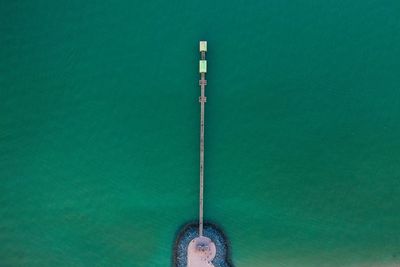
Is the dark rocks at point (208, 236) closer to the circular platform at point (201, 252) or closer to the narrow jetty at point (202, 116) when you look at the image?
the circular platform at point (201, 252)

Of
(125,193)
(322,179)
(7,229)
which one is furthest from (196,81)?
(7,229)

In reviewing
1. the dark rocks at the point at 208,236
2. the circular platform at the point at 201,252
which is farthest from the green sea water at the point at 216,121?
the circular platform at the point at 201,252

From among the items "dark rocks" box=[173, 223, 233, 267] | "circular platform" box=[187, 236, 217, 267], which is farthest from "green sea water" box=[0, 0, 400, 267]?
"circular platform" box=[187, 236, 217, 267]

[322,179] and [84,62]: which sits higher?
[84,62]

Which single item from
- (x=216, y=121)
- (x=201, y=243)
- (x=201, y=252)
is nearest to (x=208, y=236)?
(x=201, y=243)

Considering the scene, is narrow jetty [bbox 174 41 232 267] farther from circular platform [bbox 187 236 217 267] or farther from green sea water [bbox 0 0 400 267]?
green sea water [bbox 0 0 400 267]

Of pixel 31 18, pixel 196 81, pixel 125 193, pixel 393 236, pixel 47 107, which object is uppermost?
pixel 31 18

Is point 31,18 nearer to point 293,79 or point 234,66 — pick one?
point 234,66
